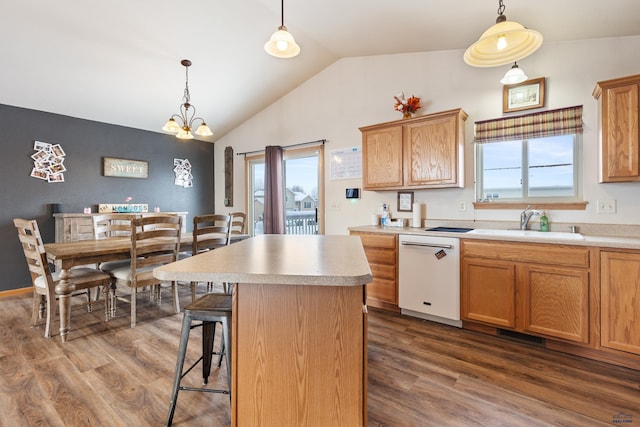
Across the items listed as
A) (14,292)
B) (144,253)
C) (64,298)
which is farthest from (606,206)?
(14,292)

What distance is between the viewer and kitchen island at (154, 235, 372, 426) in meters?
1.19

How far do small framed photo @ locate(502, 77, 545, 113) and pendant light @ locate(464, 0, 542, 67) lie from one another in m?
1.26

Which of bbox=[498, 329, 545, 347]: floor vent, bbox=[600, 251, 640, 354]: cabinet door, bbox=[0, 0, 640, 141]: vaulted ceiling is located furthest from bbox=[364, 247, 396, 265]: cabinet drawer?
bbox=[0, 0, 640, 141]: vaulted ceiling

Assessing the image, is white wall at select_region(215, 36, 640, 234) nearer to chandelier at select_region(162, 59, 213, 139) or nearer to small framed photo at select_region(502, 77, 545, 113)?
small framed photo at select_region(502, 77, 545, 113)

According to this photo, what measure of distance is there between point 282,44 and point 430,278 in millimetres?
2318

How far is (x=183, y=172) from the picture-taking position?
17.6 ft

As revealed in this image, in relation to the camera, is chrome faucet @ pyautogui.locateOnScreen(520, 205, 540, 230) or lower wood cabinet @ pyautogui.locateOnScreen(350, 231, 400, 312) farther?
lower wood cabinet @ pyautogui.locateOnScreen(350, 231, 400, 312)

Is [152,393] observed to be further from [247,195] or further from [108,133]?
[108,133]

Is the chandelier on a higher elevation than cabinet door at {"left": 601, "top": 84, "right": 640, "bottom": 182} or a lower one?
higher

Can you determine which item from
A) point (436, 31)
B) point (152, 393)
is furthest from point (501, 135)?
point (152, 393)

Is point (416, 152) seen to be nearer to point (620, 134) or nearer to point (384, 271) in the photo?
point (384, 271)

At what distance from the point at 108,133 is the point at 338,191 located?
3.60 metres

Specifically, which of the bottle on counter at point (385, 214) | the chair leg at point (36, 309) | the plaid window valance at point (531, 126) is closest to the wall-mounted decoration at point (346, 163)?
the bottle on counter at point (385, 214)

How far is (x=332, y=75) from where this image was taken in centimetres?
411
